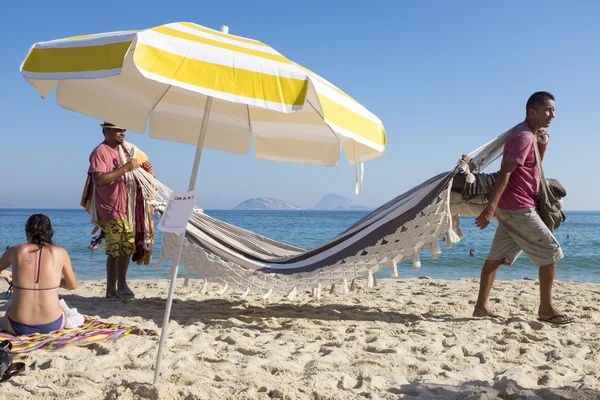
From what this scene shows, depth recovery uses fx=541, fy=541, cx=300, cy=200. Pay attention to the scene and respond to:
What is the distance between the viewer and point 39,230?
9.80 ft

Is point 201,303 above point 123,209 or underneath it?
underneath

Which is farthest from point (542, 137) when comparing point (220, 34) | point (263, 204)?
point (263, 204)

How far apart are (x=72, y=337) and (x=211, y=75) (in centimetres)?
179

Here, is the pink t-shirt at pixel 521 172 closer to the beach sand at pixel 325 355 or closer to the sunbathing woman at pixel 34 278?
the beach sand at pixel 325 355

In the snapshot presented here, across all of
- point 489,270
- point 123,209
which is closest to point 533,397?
point 489,270

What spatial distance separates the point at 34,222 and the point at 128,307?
54.6 inches

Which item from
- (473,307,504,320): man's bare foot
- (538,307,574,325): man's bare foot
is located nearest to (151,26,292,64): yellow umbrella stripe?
(473,307,504,320): man's bare foot

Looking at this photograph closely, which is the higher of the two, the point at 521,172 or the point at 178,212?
the point at 521,172

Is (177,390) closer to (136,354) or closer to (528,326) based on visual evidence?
(136,354)

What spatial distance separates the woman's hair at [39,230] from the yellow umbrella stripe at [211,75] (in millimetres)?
1367

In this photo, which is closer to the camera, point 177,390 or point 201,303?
point 177,390

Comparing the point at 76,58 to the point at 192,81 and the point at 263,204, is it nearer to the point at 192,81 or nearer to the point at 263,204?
the point at 192,81

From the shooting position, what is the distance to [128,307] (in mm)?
4164

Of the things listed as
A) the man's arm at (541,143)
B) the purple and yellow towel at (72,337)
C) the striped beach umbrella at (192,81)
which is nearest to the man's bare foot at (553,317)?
the man's arm at (541,143)
